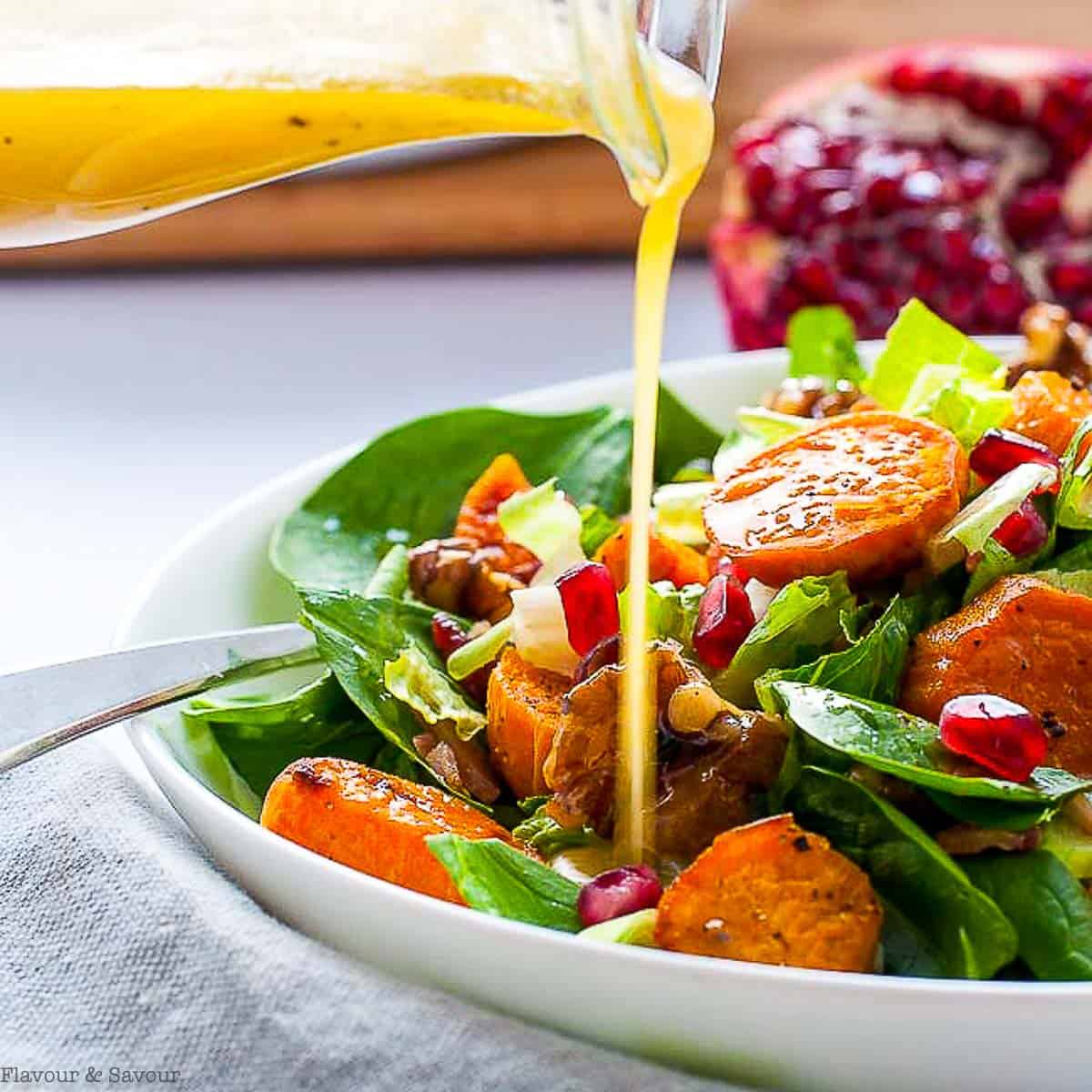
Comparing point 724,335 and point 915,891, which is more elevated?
point 915,891

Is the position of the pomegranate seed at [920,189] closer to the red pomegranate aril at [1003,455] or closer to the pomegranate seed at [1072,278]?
the pomegranate seed at [1072,278]

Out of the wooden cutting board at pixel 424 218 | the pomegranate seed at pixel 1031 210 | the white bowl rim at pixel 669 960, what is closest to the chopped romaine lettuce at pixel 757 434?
the white bowl rim at pixel 669 960

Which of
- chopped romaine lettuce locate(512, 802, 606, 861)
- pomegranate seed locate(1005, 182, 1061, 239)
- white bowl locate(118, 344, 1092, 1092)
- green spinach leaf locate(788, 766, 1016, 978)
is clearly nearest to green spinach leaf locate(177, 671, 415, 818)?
chopped romaine lettuce locate(512, 802, 606, 861)

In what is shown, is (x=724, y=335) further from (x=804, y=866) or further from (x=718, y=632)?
(x=804, y=866)

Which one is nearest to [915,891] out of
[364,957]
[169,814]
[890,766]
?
[890,766]

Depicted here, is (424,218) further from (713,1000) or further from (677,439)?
(713,1000)

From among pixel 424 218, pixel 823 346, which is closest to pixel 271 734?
pixel 823 346
